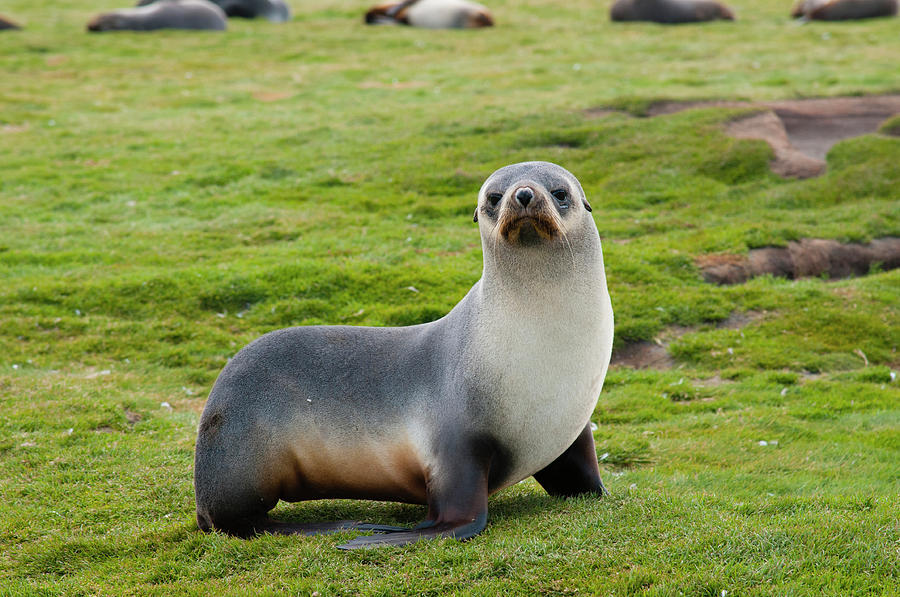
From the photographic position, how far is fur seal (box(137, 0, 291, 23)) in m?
32.2

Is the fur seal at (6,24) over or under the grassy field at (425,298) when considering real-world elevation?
over

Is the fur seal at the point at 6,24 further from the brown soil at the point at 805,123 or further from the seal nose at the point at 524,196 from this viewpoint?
the seal nose at the point at 524,196

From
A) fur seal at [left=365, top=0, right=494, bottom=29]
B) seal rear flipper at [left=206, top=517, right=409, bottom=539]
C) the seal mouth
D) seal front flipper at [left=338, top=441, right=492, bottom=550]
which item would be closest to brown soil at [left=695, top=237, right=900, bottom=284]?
the seal mouth

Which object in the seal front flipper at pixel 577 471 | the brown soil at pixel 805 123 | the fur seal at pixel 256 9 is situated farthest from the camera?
the fur seal at pixel 256 9

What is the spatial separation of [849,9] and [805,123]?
48.7 ft

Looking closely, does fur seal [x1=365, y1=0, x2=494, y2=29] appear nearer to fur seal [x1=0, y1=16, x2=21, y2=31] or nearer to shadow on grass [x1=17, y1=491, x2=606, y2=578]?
fur seal [x1=0, y1=16, x2=21, y2=31]

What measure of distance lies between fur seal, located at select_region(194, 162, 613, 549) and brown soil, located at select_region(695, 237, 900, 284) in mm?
6377

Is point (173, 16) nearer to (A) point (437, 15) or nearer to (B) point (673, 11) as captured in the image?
(A) point (437, 15)

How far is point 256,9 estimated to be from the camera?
106 feet

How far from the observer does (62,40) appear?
2791 cm

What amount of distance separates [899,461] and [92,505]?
5.78 metres

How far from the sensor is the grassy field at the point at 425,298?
5.16 m

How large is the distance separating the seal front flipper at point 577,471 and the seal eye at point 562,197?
1.43 m

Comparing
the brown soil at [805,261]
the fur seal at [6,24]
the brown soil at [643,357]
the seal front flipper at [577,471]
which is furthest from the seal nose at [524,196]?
the fur seal at [6,24]
